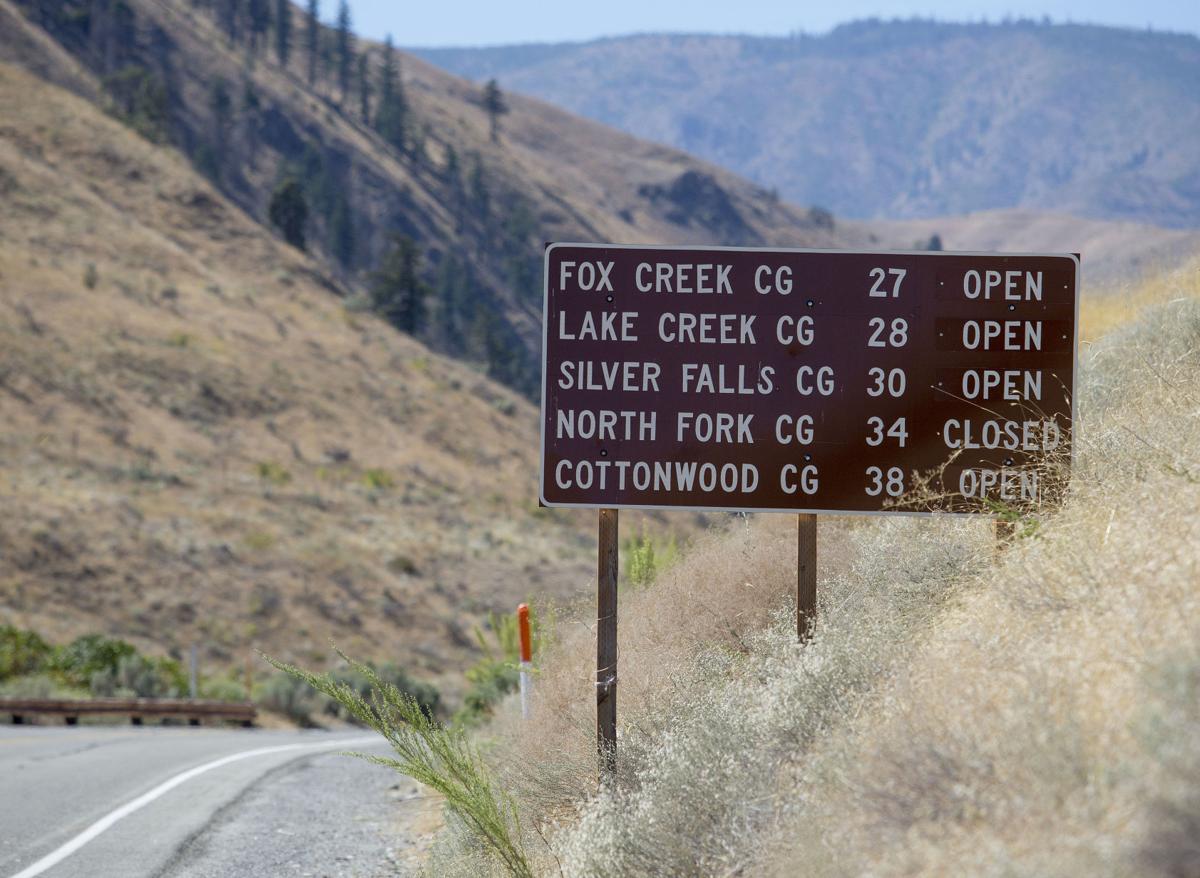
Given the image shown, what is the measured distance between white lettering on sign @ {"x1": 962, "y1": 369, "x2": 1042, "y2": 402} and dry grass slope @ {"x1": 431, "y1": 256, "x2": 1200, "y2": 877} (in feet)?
1.50

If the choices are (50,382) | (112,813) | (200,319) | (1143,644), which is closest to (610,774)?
(1143,644)

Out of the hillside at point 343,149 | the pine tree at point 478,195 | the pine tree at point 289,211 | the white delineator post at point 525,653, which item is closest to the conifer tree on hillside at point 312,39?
the hillside at point 343,149

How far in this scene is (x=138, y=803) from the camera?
9.72m

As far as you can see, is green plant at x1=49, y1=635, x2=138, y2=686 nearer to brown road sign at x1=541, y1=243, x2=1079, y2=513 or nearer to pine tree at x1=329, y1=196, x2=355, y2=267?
brown road sign at x1=541, y1=243, x2=1079, y2=513

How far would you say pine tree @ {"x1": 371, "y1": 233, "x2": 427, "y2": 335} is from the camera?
6669cm

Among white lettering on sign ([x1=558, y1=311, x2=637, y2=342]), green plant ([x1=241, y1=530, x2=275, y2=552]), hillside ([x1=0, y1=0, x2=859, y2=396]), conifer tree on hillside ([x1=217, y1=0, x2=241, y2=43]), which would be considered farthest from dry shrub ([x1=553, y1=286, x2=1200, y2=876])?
conifer tree on hillside ([x1=217, y1=0, x2=241, y2=43])

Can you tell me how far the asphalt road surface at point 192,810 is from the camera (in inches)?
305

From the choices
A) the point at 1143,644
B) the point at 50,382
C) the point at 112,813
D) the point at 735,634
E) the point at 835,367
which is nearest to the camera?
the point at 1143,644

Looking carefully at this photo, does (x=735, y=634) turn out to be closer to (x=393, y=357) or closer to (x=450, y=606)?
(x=450, y=606)

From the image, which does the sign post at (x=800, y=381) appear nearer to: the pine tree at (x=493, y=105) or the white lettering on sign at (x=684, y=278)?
the white lettering on sign at (x=684, y=278)

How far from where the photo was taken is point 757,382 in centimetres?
673

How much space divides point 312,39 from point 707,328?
112 metres

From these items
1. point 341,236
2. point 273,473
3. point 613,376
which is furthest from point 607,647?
point 341,236

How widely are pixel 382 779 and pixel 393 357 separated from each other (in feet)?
147
